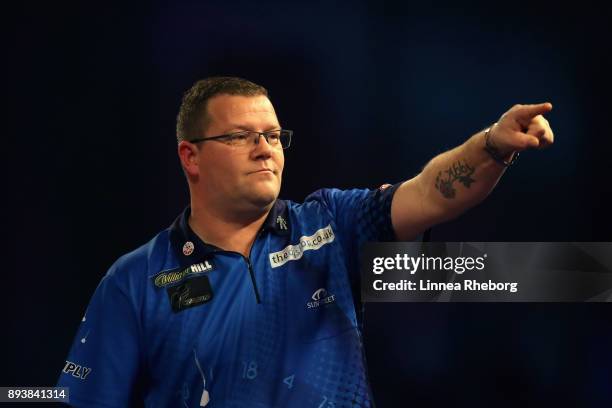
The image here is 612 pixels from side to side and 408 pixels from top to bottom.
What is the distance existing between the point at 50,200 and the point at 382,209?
1.69 meters

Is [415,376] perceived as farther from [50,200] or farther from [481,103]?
[50,200]

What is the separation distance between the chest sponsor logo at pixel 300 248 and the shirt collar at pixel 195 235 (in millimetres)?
57

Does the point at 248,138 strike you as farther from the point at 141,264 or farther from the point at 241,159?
the point at 141,264

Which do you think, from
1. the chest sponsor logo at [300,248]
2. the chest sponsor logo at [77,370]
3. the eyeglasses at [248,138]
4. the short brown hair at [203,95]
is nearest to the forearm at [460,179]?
the chest sponsor logo at [300,248]

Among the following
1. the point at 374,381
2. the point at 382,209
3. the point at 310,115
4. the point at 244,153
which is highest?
the point at 310,115

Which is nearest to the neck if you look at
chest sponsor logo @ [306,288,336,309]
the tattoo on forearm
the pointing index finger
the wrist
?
chest sponsor logo @ [306,288,336,309]

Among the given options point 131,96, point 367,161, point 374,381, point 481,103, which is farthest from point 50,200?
point 481,103

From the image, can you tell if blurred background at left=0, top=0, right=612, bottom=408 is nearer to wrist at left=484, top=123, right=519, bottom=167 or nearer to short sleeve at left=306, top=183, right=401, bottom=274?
short sleeve at left=306, top=183, right=401, bottom=274

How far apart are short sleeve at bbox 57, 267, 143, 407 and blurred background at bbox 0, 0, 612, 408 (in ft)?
3.20

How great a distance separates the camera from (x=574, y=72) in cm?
306

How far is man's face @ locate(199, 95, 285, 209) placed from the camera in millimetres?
2096

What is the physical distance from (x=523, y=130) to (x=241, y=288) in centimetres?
89

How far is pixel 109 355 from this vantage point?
2082 mm

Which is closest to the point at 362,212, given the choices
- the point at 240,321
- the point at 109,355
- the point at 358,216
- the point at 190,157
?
the point at 358,216
